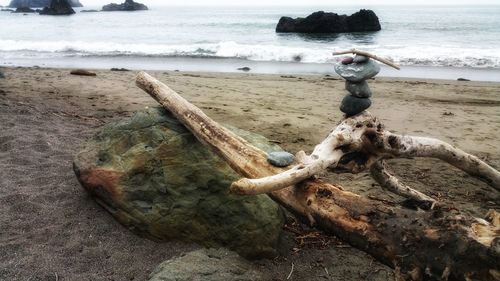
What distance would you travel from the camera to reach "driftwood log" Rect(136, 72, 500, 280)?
196 centimetres

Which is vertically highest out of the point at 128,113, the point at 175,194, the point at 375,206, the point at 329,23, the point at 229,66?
the point at 329,23

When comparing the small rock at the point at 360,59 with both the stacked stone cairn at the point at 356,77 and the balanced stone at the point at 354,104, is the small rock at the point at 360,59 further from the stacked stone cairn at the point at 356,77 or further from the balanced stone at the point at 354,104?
the balanced stone at the point at 354,104

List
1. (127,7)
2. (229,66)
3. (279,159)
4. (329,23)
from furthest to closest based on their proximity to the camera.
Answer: (127,7) → (329,23) → (229,66) → (279,159)

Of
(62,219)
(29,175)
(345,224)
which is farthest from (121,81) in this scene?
(345,224)

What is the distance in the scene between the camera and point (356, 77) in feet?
9.15

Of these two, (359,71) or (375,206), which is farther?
(359,71)

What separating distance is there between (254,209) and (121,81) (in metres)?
7.40

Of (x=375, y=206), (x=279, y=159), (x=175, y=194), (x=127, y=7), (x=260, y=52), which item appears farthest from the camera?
(x=127, y=7)

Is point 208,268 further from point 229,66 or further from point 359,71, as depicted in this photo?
point 229,66

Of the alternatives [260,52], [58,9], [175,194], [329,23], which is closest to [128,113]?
[175,194]

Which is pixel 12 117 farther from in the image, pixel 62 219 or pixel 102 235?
pixel 102 235

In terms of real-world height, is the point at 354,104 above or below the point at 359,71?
below

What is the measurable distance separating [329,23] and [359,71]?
103 ft

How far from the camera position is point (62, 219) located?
10.3 ft
